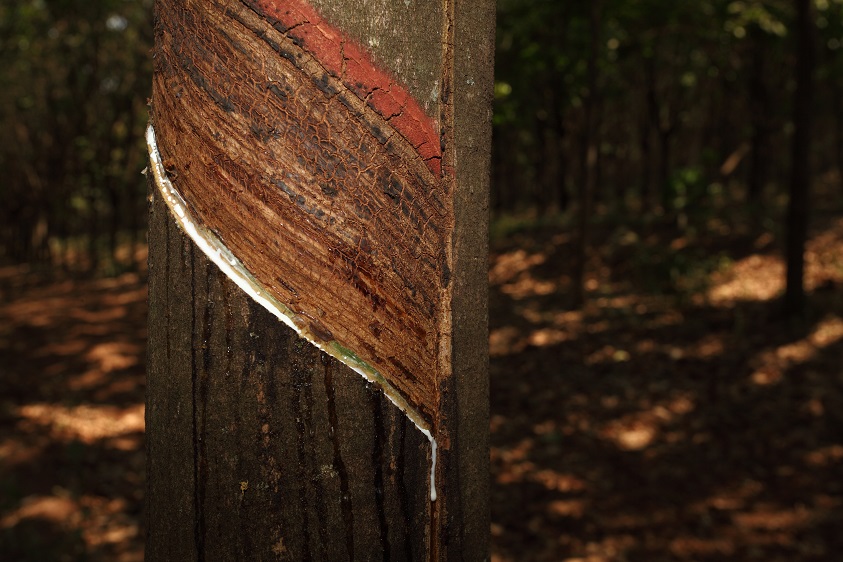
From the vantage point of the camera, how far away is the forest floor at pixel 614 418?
488 cm

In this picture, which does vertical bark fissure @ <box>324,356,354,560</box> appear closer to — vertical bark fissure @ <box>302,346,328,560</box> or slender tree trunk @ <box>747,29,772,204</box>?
vertical bark fissure @ <box>302,346,328,560</box>

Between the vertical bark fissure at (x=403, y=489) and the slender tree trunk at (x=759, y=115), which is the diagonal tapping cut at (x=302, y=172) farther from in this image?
the slender tree trunk at (x=759, y=115)

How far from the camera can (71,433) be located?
6.23m

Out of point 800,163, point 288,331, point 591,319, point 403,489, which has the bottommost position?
point 403,489

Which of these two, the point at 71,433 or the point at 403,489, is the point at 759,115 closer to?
the point at 71,433

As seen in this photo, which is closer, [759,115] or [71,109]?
[71,109]

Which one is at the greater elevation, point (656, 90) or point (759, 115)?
point (656, 90)

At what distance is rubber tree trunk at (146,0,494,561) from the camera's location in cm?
69

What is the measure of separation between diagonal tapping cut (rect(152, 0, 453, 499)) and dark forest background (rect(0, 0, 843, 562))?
1.59 m

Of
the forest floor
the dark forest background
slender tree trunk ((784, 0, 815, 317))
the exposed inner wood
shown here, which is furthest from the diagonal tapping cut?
slender tree trunk ((784, 0, 815, 317))

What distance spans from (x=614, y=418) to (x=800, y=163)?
14.7 feet

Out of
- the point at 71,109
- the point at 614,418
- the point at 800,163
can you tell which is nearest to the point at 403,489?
the point at 614,418

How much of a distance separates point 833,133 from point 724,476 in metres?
29.5

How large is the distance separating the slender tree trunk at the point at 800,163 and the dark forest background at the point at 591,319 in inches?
1.3
